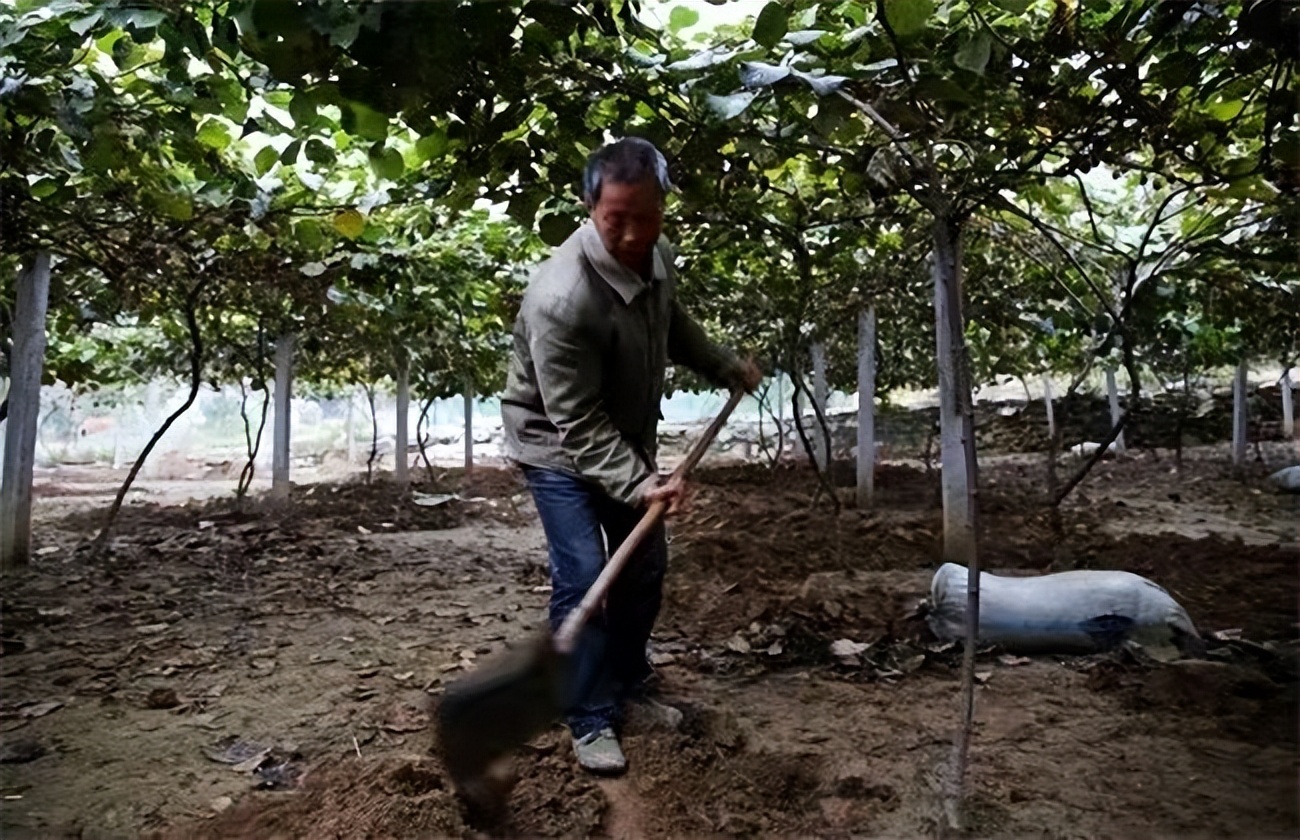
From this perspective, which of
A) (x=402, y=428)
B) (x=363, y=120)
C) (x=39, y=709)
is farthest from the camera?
(x=402, y=428)

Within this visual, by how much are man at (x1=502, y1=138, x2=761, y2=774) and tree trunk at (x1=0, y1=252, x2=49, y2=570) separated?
4.15 meters

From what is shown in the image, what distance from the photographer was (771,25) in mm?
1764

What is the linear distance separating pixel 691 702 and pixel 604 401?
3.66 feet

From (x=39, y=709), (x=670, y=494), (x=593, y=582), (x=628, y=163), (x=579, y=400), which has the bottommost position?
(x=39, y=709)

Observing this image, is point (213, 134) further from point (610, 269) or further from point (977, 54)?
point (977, 54)

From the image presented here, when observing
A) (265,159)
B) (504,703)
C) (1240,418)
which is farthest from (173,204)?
(1240,418)

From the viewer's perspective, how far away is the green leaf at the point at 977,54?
5.91 ft

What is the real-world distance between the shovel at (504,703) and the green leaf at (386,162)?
1160mm

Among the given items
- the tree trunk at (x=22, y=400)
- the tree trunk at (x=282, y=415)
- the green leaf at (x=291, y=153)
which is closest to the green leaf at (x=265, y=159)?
the green leaf at (x=291, y=153)

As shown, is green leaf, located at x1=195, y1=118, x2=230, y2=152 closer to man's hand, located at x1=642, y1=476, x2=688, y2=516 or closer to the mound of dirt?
man's hand, located at x1=642, y1=476, x2=688, y2=516

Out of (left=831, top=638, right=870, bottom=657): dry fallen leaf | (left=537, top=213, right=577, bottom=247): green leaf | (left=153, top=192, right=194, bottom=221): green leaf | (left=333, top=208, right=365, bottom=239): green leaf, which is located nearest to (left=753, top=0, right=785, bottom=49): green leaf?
(left=537, top=213, right=577, bottom=247): green leaf

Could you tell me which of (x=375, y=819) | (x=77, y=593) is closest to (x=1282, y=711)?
(x=375, y=819)

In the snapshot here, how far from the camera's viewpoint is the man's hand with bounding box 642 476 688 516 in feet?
6.59

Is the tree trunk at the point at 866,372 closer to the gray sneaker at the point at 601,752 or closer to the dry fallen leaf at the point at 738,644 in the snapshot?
the dry fallen leaf at the point at 738,644
